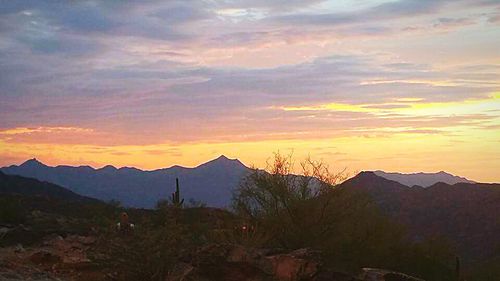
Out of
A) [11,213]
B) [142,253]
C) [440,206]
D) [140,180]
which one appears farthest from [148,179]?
[142,253]

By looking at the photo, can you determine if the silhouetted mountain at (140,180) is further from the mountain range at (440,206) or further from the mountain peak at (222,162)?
the mountain range at (440,206)

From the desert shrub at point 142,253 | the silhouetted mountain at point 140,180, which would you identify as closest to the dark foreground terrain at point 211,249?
the desert shrub at point 142,253

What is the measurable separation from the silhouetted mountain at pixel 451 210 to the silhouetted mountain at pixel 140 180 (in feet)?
174

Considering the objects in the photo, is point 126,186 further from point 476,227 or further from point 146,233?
point 146,233

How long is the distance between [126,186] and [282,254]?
5195 inches

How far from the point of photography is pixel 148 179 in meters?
149

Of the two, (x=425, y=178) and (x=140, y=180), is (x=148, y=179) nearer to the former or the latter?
(x=140, y=180)

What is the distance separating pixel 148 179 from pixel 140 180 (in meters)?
2.35

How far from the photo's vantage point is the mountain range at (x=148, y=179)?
132m

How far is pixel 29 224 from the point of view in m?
39.0

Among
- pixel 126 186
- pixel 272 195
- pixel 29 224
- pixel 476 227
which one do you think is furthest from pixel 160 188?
pixel 272 195

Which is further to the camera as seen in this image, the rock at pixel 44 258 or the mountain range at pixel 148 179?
the mountain range at pixel 148 179

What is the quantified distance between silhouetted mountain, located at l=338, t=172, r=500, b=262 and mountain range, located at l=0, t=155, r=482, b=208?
5332 cm

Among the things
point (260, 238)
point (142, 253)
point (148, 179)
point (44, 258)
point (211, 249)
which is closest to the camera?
point (142, 253)
